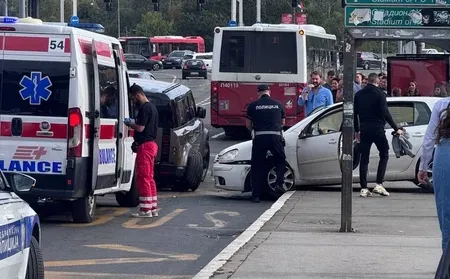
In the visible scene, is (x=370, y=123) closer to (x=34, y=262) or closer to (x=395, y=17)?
(x=395, y=17)

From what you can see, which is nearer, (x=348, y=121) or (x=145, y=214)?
(x=348, y=121)

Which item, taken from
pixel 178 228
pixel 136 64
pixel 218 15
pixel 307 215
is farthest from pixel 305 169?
pixel 218 15

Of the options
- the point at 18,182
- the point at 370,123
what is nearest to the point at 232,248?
the point at 18,182

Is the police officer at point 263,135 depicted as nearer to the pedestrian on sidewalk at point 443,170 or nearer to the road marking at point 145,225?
the road marking at point 145,225

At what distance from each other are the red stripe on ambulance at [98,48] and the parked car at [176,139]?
3.34 metres

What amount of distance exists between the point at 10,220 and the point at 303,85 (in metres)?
21.1

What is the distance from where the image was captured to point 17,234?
7.33 m

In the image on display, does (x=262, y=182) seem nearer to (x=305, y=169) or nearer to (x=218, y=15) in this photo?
(x=305, y=169)

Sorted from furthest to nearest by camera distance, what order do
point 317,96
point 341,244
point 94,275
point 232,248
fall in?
1. point 317,96
2. point 341,244
3. point 232,248
4. point 94,275

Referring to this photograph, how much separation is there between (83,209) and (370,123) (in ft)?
17.0

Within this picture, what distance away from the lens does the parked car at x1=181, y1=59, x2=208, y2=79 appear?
69.1 metres

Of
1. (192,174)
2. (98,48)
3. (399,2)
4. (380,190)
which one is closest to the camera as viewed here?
(399,2)

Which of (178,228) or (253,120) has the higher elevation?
(253,120)

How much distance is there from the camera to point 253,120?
53.8 feet
